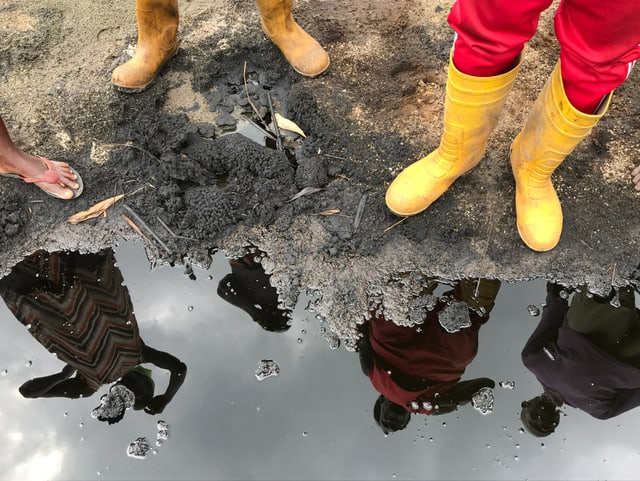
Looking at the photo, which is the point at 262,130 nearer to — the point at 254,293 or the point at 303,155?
the point at 303,155

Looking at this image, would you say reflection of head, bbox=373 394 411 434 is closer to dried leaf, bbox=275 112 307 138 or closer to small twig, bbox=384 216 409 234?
small twig, bbox=384 216 409 234

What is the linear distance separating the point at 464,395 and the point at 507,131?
4.02 ft

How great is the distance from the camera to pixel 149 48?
8.14 feet

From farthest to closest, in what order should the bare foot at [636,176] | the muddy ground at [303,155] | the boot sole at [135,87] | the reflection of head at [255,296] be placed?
the boot sole at [135,87]
the bare foot at [636,176]
the muddy ground at [303,155]
the reflection of head at [255,296]

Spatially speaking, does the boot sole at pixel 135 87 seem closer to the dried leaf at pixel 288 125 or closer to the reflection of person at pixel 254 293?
the dried leaf at pixel 288 125

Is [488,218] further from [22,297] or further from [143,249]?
[22,297]

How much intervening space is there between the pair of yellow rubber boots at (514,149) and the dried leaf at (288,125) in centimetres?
54

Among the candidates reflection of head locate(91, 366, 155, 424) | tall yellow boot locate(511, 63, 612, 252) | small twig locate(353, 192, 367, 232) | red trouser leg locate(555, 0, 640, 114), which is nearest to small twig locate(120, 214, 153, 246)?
reflection of head locate(91, 366, 155, 424)

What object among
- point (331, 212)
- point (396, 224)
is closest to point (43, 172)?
point (331, 212)

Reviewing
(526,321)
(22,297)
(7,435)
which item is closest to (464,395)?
(526,321)

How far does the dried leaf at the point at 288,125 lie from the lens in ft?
7.91

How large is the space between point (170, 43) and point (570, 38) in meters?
1.78

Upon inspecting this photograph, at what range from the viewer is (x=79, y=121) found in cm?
243

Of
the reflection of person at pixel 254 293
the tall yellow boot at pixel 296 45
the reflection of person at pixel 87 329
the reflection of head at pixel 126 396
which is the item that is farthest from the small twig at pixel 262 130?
the reflection of head at pixel 126 396
